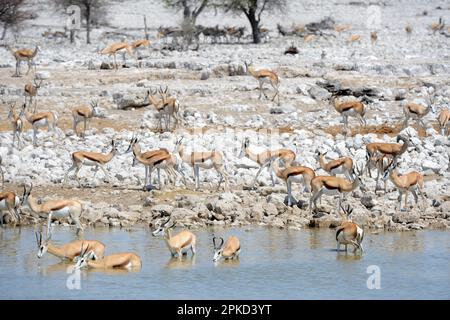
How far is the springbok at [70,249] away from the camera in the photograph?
1103 centimetres

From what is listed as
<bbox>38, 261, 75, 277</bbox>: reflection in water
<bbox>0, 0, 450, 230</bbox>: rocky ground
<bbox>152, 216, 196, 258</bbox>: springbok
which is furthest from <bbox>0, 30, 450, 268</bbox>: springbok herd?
<bbox>0, 0, 450, 230</bbox>: rocky ground

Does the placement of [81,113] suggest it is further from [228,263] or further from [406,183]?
[228,263]

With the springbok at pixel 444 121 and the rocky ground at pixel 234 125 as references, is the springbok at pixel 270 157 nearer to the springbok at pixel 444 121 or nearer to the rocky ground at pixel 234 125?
the rocky ground at pixel 234 125

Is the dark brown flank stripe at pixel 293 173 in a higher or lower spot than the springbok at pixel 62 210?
higher

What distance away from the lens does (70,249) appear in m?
11.2

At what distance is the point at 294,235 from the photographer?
12773 mm

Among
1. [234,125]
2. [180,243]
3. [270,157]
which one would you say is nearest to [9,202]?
[180,243]

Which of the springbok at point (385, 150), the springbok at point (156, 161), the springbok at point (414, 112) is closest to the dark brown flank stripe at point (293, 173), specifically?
the springbok at point (385, 150)

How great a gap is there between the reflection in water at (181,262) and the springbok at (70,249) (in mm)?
768

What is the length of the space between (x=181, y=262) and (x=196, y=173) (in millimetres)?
3680

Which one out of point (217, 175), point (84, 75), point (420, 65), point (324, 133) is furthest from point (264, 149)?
point (420, 65)

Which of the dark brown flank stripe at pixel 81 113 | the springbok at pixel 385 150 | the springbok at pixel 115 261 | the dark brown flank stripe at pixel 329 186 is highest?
the dark brown flank stripe at pixel 81 113

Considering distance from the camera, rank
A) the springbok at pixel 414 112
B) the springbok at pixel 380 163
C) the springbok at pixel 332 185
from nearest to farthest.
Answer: the springbok at pixel 332 185 → the springbok at pixel 380 163 → the springbok at pixel 414 112
